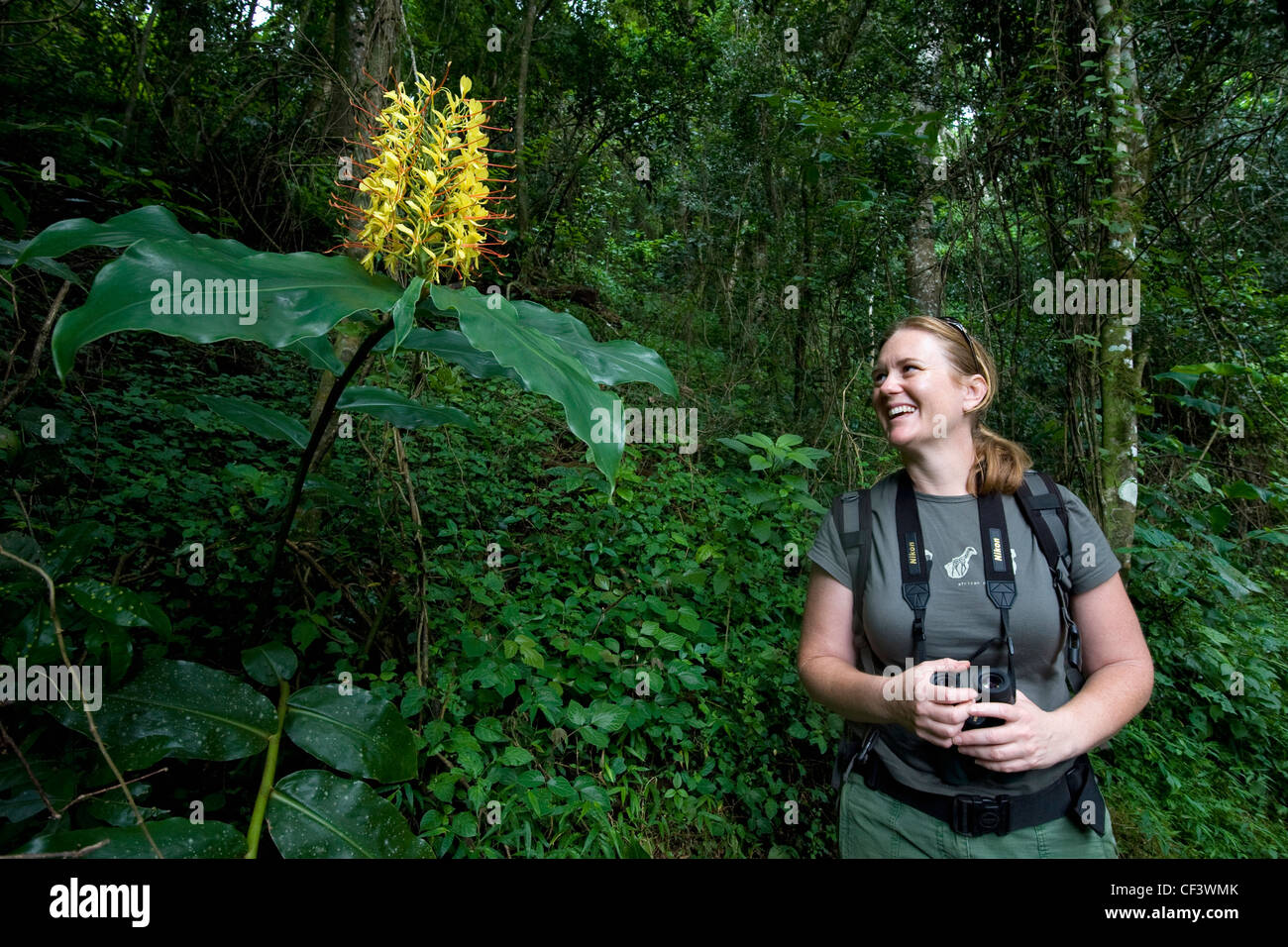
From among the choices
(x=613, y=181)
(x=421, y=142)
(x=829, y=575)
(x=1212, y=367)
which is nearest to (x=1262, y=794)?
(x=1212, y=367)

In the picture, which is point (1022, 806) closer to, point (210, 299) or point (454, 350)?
point (454, 350)

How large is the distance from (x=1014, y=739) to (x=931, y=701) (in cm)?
19

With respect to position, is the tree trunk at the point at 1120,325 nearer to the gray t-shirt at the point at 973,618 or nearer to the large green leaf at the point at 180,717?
the gray t-shirt at the point at 973,618

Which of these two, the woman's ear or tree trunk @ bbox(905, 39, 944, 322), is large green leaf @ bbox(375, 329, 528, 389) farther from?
tree trunk @ bbox(905, 39, 944, 322)

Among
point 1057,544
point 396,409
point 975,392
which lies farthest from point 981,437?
point 396,409

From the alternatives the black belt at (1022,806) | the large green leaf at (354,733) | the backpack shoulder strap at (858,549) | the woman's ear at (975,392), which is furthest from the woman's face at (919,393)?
the large green leaf at (354,733)

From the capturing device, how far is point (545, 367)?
1.01m

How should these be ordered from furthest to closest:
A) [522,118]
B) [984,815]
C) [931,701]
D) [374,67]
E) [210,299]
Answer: [522,118] < [374,67] < [984,815] < [931,701] < [210,299]

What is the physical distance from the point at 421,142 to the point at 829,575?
1322mm

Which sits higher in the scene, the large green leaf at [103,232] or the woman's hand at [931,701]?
the large green leaf at [103,232]

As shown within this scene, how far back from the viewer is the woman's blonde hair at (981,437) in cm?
149

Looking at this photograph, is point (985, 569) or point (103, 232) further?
point (985, 569)

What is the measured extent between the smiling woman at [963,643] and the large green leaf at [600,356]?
2.00 feet

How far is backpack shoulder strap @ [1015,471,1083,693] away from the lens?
1383 mm
